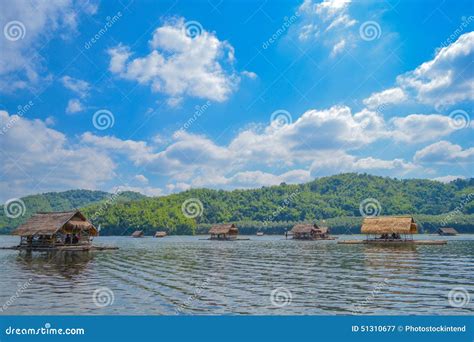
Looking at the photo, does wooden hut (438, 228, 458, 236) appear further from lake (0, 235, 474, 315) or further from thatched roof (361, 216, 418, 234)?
lake (0, 235, 474, 315)

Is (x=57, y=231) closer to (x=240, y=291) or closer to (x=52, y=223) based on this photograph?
(x=52, y=223)

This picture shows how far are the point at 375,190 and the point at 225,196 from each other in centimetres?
6576

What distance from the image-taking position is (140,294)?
17.6 meters

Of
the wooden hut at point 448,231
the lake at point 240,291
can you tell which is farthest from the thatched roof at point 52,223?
the wooden hut at point 448,231

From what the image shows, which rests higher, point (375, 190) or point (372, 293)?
point (375, 190)

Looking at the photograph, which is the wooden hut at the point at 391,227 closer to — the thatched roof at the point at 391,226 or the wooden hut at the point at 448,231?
the thatched roof at the point at 391,226

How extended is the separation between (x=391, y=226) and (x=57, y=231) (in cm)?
4409

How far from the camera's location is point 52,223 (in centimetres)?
4600

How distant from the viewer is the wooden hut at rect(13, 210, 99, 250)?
45.2m

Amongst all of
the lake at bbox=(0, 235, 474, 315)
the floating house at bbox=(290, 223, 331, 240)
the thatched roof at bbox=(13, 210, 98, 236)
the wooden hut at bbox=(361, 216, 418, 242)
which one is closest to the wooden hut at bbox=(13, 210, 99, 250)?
the thatched roof at bbox=(13, 210, 98, 236)
